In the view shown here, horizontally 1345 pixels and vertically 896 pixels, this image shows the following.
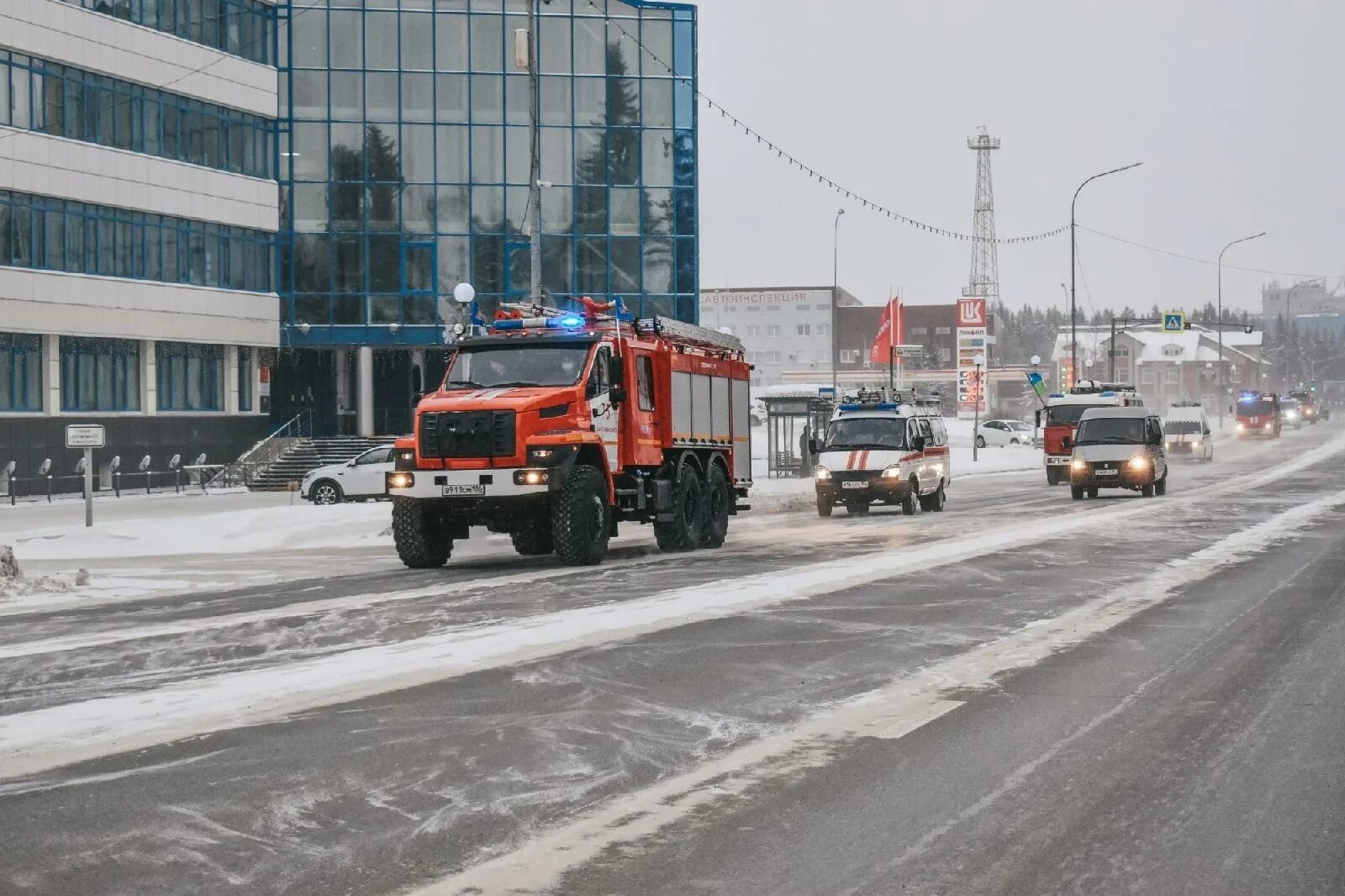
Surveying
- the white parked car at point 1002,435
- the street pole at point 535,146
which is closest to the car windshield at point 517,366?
the street pole at point 535,146

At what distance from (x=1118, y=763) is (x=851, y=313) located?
144449mm

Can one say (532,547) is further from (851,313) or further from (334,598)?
(851,313)

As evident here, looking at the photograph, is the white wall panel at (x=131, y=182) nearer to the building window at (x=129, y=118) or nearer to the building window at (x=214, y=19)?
the building window at (x=129, y=118)

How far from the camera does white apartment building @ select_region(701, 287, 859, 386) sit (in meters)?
148

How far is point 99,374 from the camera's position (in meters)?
47.1

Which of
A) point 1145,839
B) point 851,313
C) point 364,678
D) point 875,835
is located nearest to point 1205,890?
point 1145,839

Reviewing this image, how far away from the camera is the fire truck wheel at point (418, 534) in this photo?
64.8 feet

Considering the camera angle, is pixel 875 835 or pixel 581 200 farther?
pixel 581 200

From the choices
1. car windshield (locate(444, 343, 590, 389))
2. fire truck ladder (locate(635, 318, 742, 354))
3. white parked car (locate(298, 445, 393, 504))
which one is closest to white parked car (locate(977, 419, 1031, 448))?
white parked car (locate(298, 445, 393, 504))

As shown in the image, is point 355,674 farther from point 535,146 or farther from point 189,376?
point 189,376

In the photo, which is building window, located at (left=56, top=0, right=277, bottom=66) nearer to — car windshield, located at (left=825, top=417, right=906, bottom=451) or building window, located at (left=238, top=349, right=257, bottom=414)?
building window, located at (left=238, top=349, right=257, bottom=414)

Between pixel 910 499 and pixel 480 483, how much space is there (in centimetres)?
1475

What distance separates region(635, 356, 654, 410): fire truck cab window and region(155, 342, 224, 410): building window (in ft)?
103

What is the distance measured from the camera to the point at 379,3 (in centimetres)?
5697
